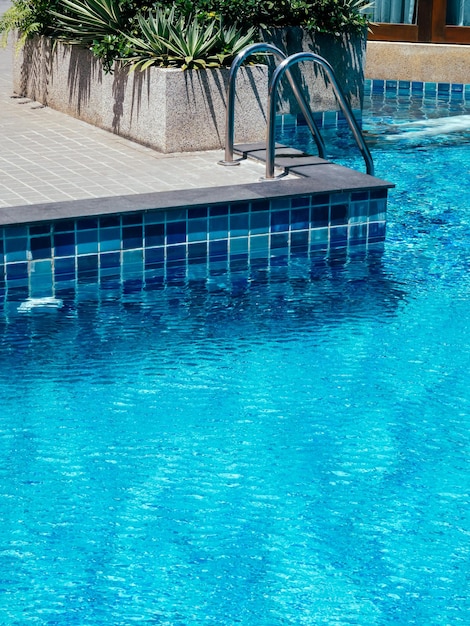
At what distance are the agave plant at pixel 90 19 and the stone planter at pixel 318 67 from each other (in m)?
2.05

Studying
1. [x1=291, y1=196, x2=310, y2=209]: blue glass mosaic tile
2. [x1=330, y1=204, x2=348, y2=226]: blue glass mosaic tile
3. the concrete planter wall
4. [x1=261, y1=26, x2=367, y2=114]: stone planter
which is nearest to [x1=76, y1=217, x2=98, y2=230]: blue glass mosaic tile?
[x1=291, y1=196, x2=310, y2=209]: blue glass mosaic tile

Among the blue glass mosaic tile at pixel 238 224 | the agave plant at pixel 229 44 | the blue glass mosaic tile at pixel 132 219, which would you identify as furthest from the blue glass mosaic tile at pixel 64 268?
the agave plant at pixel 229 44

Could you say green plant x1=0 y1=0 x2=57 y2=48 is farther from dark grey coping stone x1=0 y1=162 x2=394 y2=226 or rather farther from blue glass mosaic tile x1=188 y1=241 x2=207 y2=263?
blue glass mosaic tile x1=188 y1=241 x2=207 y2=263

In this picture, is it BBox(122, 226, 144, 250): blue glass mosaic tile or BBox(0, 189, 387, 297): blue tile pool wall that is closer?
BBox(0, 189, 387, 297): blue tile pool wall

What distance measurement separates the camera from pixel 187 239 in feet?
22.5

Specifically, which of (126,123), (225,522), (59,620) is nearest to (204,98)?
(126,123)

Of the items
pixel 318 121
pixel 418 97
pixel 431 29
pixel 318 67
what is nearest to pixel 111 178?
pixel 318 67

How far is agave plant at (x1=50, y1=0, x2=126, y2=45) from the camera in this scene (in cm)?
904

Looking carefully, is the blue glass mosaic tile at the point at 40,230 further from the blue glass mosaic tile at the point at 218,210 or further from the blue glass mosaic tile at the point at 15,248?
the blue glass mosaic tile at the point at 218,210

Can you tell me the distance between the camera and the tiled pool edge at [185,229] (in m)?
6.40

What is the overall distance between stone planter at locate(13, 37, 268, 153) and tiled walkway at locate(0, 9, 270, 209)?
114 mm

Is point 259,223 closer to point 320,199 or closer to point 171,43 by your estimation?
A: point 320,199

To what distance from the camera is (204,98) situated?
8344mm

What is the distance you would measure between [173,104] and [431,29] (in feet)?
22.3
